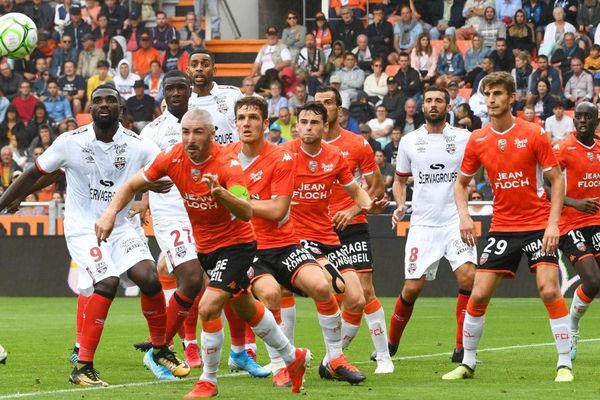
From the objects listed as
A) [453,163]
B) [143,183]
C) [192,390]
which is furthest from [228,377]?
[453,163]

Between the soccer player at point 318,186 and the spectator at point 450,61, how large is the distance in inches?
613

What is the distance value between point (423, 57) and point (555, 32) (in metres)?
2.74

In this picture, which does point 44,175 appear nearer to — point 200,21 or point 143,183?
point 143,183

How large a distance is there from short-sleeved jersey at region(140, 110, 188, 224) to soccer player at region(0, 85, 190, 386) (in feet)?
2.88

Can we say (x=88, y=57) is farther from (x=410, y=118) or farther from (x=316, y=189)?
(x=316, y=189)

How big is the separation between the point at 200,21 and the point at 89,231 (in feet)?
67.4

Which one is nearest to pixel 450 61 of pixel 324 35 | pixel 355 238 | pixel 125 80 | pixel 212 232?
pixel 324 35

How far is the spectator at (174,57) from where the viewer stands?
29750mm

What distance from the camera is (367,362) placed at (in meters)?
12.9

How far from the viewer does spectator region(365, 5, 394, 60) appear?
28484 millimetres

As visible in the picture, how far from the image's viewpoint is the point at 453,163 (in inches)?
530

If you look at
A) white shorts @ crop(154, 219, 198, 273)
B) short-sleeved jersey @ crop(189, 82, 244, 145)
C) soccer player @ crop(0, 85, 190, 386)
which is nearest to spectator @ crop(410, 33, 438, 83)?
short-sleeved jersey @ crop(189, 82, 244, 145)

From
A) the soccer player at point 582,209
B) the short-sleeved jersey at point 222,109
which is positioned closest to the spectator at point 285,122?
the soccer player at point 582,209

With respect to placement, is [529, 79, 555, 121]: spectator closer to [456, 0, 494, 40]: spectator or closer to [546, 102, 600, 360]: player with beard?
[456, 0, 494, 40]: spectator
